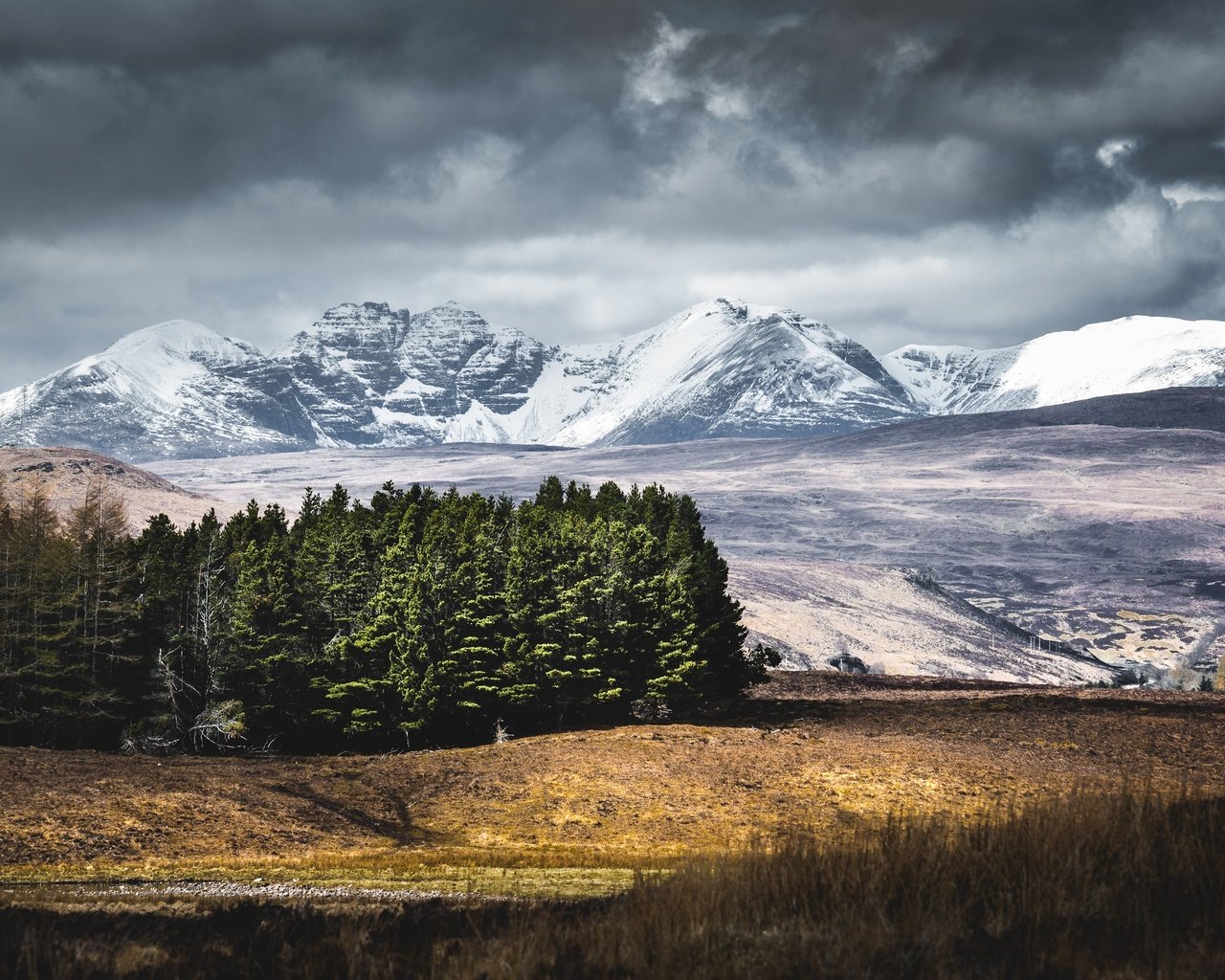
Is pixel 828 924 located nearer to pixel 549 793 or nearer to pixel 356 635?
pixel 549 793

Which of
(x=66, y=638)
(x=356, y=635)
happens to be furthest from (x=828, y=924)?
(x=66, y=638)

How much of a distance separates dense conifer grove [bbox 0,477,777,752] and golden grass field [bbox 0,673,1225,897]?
632cm

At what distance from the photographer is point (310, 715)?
7050cm

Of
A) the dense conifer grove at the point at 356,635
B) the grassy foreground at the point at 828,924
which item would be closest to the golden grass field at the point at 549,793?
the dense conifer grove at the point at 356,635

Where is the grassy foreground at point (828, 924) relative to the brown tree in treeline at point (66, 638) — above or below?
above

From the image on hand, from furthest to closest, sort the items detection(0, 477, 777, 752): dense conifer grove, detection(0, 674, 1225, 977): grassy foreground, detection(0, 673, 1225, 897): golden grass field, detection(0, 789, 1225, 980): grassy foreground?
detection(0, 477, 777, 752): dense conifer grove < detection(0, 673, 1225, 897): golden grass field < detection(0, 674, 1225, 977): grassy foreground < detection(0, 789, 1225, 980): grassy foreground

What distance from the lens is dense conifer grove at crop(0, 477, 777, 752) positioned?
64.3 m

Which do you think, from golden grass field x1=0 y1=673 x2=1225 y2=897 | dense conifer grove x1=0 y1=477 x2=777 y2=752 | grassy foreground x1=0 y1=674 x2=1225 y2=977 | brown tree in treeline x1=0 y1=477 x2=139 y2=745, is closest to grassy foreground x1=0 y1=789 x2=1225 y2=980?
grassy foreground x1=0 y1=674 x2=1225 y2=977

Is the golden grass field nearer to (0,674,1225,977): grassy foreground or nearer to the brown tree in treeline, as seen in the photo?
(0,674,1225,977): grassy foreground

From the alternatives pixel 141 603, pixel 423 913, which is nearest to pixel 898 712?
pixel 141 603

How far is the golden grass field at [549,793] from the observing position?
3222cm

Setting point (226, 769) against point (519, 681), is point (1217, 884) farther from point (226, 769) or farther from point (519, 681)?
point (519, 681)

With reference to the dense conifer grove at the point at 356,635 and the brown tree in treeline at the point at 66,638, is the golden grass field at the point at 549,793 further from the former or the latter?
the brown tree in treeline at the point at 66,638

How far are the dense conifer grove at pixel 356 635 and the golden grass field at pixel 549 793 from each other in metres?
6.32
